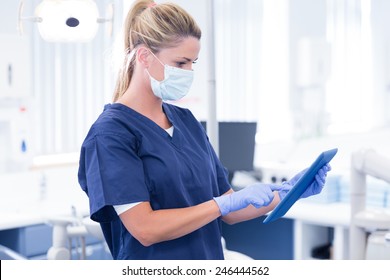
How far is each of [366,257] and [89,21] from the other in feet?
3.74

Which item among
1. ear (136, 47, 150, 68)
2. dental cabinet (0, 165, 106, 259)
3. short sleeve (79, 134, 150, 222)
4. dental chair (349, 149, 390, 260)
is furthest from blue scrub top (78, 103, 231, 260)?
dental cabinet (0, 165, 106, 259)

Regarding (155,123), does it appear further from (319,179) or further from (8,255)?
(8,255)

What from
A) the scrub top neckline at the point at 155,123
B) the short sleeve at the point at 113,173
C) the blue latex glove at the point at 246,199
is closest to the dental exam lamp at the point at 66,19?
the scrub top neckline at the point at 155,123

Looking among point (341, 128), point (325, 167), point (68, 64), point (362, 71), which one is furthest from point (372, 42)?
point (325, 167)

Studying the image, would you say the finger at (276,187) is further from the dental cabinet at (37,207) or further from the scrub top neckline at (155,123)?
the dental cabinet at (37,207)

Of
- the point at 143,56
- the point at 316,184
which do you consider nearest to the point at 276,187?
the point at 316,184

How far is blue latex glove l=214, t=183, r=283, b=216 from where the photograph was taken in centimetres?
134

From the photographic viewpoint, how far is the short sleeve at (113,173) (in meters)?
1.31

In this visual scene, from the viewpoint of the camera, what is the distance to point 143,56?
141 centimetres

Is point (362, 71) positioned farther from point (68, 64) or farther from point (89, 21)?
point (89, 21)

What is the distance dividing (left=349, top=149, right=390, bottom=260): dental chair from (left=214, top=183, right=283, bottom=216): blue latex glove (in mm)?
661

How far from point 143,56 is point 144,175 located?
252 millimetres
